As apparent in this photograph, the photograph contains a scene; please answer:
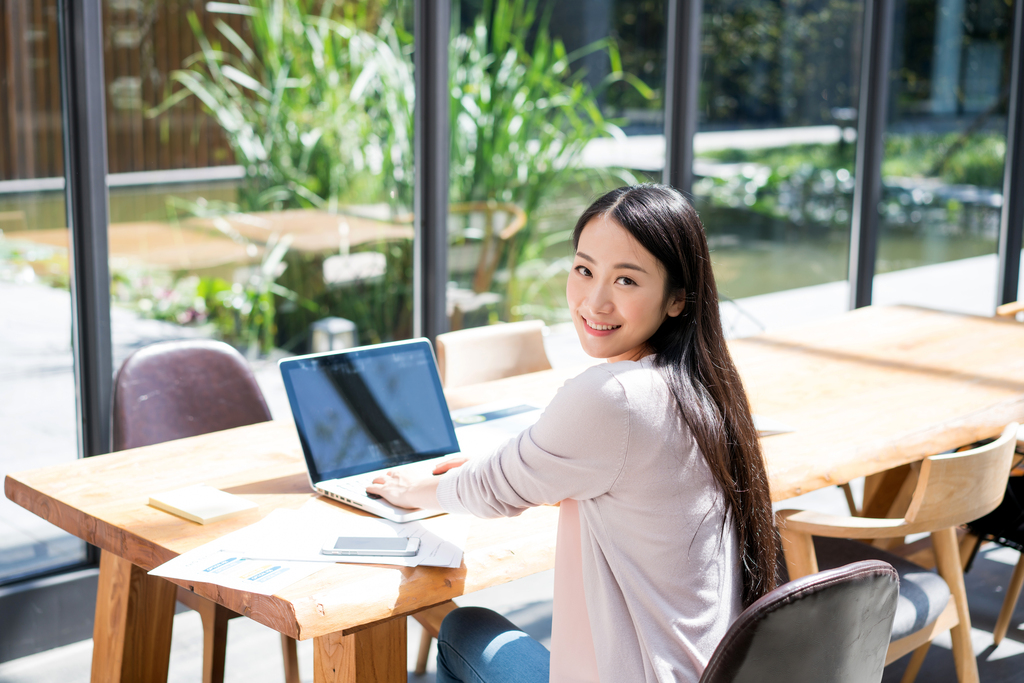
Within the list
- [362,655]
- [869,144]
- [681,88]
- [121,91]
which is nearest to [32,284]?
[121,91]

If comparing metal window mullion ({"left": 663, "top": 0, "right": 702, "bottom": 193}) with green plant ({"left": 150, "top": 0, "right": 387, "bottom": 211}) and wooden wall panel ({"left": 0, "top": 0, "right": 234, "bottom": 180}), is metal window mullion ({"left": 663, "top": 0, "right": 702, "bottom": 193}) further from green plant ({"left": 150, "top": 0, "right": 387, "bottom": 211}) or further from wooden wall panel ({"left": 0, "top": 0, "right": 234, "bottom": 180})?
wooden wall panel ({"left": 0, "top": 0, "right": 234, "bottom": 180})

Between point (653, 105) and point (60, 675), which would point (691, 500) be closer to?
point (60, 675)

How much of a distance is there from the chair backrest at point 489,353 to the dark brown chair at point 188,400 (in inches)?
21.9

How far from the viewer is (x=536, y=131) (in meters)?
4.22

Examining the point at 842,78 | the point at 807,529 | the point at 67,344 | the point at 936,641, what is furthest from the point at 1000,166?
the point at 67,344

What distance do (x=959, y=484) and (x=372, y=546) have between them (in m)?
1.24

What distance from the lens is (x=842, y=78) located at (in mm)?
5320

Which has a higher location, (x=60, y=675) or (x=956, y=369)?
(x=956, y=369)

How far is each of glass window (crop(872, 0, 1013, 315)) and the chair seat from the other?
3497 mm

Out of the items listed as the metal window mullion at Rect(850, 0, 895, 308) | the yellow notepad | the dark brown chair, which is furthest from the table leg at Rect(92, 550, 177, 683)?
the metal window mullion at Rect(850, 0, 895, 308)

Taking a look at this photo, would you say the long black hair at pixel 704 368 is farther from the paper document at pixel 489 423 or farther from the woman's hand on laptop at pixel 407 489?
the paper document at pixel 489 423

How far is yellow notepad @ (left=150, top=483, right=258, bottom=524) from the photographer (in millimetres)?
1770

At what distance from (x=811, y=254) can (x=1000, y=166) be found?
1531 millimetres

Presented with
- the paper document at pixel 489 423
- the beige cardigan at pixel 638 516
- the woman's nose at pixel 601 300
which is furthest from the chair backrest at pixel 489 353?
the beige cardigan at pixel 638 516
